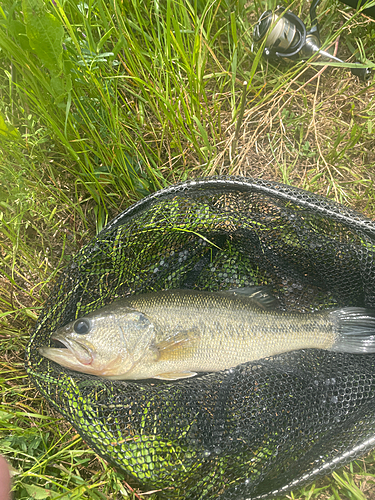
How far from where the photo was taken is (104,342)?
200 cm

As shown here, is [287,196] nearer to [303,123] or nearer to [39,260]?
[303,123]

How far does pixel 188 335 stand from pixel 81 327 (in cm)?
69

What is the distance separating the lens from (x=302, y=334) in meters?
2.19

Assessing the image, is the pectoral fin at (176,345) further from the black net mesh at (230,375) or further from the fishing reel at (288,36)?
the fishing reel at (288,36)

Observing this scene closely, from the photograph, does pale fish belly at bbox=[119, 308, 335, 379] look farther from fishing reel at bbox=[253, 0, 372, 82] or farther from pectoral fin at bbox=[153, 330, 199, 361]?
fishing reel at bbox=[253, 0, 372, 82]

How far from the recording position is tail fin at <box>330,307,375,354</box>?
2.24 metres

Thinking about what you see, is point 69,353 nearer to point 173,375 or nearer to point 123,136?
point 173,375

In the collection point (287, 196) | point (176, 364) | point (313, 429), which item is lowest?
point (313, 429)

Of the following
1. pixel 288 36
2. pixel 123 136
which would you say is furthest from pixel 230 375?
pixel 288 36

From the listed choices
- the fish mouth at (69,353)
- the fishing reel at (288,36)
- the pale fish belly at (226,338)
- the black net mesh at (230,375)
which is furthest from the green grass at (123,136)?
A: the pale fish belly at (226,338)

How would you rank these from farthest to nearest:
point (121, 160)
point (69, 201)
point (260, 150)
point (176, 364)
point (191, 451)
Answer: point (260, 150)
point (69, 201)
point (121, 160)
point (176, 364)
point (191, 451)

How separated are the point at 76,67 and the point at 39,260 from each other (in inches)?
59.7

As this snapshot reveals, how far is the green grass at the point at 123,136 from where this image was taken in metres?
2.18

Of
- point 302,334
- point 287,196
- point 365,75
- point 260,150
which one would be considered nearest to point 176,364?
point 302,334
